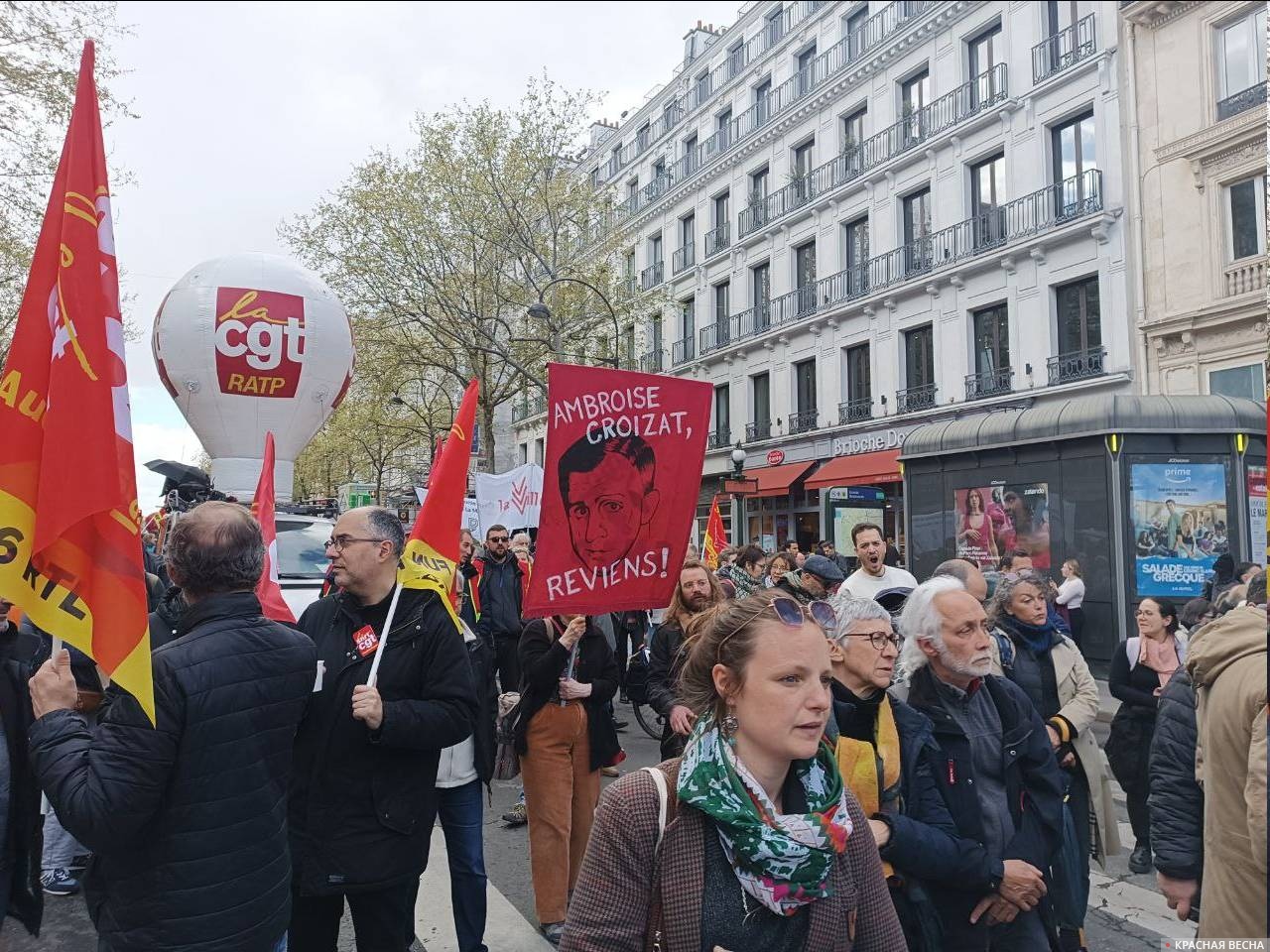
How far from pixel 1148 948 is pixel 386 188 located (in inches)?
918

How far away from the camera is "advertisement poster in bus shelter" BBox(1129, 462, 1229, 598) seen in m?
11.3

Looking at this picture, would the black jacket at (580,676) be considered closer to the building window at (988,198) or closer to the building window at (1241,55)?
the building window at (1241,55)

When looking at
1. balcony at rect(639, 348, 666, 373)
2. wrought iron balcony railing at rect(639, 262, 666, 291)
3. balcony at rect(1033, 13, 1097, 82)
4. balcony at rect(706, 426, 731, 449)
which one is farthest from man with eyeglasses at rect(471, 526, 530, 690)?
wrought iron balcony railing at rect(639, 262, 666, 291)

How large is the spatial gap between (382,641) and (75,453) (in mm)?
1147

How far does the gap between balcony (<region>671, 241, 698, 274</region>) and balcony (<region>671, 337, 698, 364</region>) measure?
269cm

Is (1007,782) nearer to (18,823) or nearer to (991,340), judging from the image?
(18,823)

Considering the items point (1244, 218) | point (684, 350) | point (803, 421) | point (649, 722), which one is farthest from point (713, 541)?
point (684, 350)

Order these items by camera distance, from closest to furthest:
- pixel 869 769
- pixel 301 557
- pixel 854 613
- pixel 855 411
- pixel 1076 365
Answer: pixel 869 769 → pixel 854 613 → pixel 301 557 → pixel 1076 365 → pixel 855 411

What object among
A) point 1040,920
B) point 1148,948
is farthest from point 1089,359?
point 1040,920

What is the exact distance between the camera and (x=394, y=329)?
2606 cm

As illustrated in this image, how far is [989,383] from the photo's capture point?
68.4 ft

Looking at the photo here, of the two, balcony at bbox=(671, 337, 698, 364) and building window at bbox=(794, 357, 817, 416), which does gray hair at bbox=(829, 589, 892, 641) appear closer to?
building window at bbox=(794, 357, 817, 416)

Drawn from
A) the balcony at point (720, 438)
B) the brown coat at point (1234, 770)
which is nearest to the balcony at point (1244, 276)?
the balcony at point (720, 438)

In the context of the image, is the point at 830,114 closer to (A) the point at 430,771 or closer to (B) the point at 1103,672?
(B) the point at 1103,672
